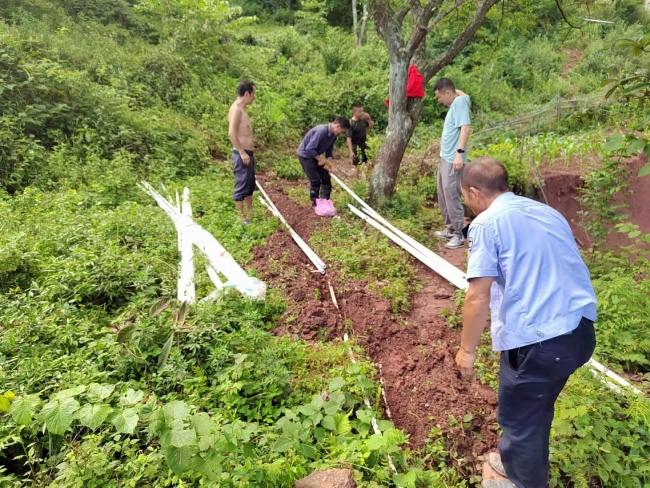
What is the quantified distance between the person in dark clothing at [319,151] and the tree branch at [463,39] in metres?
1.40

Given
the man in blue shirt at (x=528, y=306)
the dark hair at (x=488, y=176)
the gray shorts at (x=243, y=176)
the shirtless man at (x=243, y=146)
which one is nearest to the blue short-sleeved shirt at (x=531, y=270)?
the man in blue shirt at (x=528, y=306)

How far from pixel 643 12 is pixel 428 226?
69.1 ft

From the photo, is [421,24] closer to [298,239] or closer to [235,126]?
[235,126]

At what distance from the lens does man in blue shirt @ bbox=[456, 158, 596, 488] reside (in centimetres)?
212

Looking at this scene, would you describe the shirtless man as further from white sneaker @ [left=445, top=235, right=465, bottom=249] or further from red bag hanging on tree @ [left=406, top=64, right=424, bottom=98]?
white sneaker @ [left=445, top=235, right=465, bottom=249]

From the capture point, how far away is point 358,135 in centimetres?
888

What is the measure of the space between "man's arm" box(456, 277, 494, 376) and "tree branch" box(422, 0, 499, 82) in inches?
184

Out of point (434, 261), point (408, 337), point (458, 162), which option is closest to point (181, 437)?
point (408, 337)

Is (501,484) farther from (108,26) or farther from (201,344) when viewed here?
(108,26)

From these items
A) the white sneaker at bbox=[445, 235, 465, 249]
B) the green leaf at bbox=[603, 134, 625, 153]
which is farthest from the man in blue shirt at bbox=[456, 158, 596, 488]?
the white sneaker at bbox=[445, 235, 465, 249]

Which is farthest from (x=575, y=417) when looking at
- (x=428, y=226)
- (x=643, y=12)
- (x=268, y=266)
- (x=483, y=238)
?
(x=643, y=12)

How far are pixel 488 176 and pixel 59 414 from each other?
2459 millimetres

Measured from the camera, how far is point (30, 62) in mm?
8516

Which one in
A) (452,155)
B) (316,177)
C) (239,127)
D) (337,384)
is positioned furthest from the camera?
(316,177)
